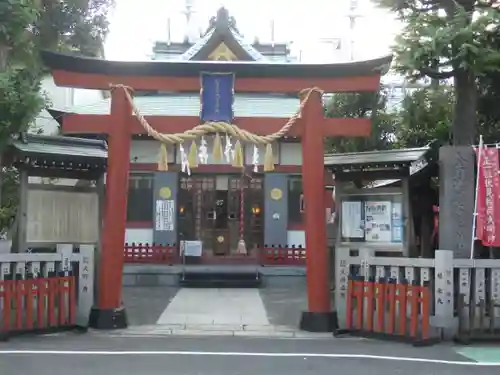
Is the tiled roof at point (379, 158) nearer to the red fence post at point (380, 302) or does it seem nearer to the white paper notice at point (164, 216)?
the red fence post at point (380, 302)

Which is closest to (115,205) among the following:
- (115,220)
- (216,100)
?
(115,220)

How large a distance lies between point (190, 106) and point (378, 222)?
30.3ft

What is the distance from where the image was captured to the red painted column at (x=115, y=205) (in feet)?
32.3

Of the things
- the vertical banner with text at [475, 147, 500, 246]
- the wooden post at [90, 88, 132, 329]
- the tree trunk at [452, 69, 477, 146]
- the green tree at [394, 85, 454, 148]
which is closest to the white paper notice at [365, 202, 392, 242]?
the tree trunk at [452, 69, 477, 146]

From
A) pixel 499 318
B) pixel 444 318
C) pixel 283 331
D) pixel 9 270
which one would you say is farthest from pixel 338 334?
pixel 9 270

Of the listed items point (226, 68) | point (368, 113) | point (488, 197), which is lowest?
point (488, 197)

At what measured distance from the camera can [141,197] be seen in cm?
1953

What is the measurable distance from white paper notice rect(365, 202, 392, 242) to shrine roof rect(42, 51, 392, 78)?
3.04 meters

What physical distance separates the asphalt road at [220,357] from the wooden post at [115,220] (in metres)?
0.82

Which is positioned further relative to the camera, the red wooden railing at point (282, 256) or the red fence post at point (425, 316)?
the red wooden railing at point (282, 256)

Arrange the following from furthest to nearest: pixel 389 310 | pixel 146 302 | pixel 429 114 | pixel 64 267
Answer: pixel 429 114, pixel 146 302, pixel 64 267, pixel 389 310

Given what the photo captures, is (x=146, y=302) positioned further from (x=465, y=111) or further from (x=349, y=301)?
(x=465, y=111)

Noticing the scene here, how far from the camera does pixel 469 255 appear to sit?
10234 mm

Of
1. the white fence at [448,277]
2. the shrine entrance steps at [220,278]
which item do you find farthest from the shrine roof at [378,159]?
the shrine entrance steps at [220,278]
